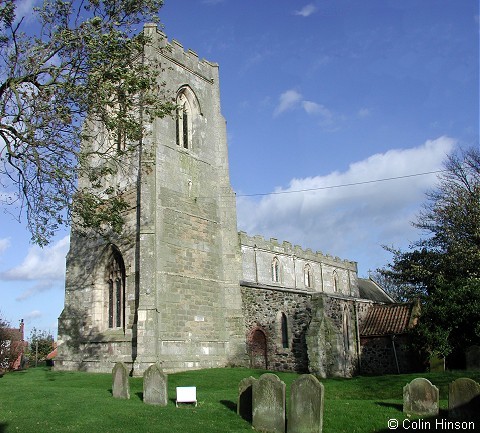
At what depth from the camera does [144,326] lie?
18.5 metres

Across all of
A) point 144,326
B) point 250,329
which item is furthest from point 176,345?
point 250,329

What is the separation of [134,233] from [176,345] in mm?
4856

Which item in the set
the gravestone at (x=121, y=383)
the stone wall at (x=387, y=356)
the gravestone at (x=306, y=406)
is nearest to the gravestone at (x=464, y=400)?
the gravestone at (x=306, y=406)

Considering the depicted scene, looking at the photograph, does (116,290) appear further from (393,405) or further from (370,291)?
(370,291)

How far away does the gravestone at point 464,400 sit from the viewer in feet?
29.4

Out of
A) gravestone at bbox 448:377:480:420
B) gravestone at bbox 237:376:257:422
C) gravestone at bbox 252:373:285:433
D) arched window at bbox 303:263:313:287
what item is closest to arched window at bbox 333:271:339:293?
arched window at bbox 303:263:313:287

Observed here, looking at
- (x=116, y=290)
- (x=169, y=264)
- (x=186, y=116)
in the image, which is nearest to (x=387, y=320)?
(x=169, y=264)

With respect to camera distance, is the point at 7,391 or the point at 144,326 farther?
the point at 144,326

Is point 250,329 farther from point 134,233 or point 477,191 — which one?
point 477,191

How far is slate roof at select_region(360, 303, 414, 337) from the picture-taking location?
83.6ft

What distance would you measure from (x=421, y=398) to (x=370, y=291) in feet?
144

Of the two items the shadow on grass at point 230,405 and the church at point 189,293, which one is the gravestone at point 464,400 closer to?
the shadow on grass at point 230,405

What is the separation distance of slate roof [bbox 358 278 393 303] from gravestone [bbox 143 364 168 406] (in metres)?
40.5

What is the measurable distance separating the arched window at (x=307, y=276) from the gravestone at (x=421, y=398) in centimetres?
3487
